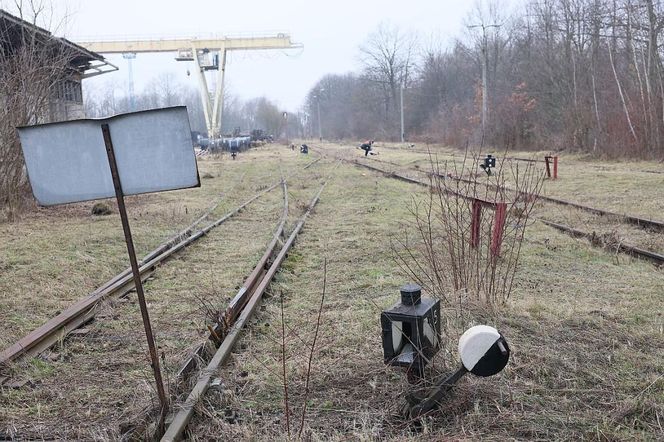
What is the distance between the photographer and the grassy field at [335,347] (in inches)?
129

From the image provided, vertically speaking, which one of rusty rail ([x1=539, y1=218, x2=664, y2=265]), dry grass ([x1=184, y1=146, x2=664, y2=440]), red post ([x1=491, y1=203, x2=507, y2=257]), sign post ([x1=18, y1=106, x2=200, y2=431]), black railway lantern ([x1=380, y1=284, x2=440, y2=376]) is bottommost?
dry grass ([x1=184, y1=146, x2=664, y2=440])

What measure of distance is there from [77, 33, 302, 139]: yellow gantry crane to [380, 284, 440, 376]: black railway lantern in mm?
49703

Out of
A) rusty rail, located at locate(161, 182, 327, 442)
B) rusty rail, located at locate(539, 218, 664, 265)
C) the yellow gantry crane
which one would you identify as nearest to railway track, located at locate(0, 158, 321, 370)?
rusty rail, located at locate(161, 182, 327, 442)

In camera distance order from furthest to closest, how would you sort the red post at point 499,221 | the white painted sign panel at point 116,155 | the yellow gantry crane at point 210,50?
1. the yellow gantry crane at point 210,50
2. the red post at point 499,221
3. the white painted sign panel at point 116,155

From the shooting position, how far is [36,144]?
321 centimetres

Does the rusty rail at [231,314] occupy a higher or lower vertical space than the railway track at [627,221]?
lower

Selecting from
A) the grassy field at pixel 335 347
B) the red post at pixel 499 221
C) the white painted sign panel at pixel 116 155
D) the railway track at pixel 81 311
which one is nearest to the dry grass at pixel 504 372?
the grassy field at pixel 335 347

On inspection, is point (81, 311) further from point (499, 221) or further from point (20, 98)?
point (20, 98)

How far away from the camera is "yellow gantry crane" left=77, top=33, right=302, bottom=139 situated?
169 feet

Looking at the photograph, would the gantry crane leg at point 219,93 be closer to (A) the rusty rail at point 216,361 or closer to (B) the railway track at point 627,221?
(B) the railway track at point 627,221

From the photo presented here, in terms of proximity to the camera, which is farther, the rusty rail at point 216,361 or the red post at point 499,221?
the red post at point 499,221

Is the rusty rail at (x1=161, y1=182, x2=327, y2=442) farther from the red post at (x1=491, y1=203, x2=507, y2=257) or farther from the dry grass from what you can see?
the red post at (x1=491, y1=203, x2=507, y2=257)

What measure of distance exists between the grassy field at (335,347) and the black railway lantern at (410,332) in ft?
0.66

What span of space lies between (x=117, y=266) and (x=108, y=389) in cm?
424
